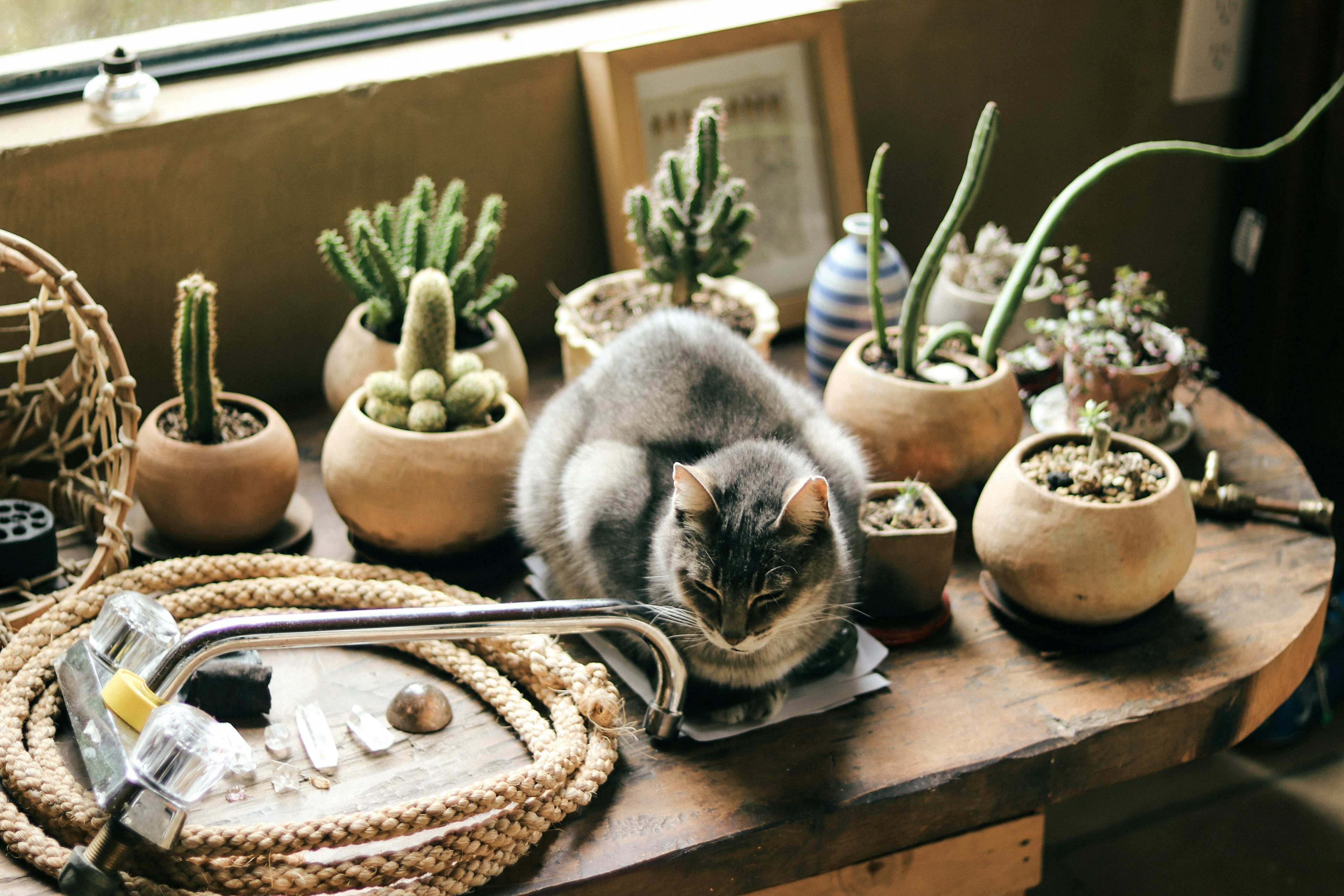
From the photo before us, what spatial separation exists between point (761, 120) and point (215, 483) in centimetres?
95

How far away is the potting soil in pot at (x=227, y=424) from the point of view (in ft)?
3.84

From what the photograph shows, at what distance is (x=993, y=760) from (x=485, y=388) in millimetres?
626

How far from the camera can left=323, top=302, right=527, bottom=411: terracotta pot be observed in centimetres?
132

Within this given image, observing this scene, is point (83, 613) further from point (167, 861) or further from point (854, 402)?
point (854, 402)

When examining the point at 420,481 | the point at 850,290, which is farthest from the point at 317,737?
the point at 850,290

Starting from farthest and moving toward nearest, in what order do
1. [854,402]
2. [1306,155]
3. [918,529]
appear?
[1306,155]
[854,402]
[918,529]

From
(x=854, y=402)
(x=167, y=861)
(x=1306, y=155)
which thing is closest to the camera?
(x=167, y=861)

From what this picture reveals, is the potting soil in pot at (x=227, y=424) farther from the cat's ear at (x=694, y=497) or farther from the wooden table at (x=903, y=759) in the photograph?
the cat's ear at (x=694, y=497)

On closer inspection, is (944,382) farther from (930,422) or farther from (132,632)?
(132,632)

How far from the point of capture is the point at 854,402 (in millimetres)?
1248

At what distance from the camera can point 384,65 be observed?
1505mm

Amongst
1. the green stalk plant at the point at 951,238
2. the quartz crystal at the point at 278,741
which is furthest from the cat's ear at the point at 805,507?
the quartz crystal at the point at 278,741

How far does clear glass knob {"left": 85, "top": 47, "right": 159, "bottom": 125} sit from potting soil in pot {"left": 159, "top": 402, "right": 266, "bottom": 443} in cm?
40

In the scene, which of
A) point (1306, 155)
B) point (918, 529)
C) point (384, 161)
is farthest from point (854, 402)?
point (1306, 155)
